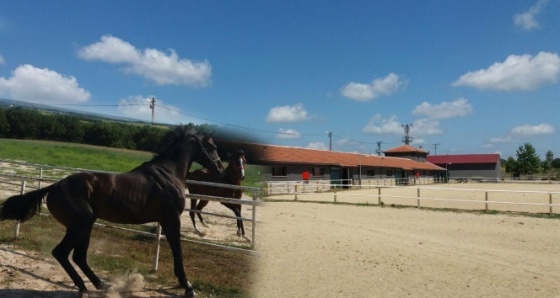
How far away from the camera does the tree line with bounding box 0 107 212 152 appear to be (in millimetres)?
5066

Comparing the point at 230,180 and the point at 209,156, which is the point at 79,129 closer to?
the point at 209,156

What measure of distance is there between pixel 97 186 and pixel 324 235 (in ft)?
18.4

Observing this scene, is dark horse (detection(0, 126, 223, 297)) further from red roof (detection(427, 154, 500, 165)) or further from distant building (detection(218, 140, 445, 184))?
red roof (detection(427, 154, 500, 165))

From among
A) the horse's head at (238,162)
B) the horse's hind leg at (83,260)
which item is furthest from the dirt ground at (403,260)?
the horse's hind leg at (83,260)

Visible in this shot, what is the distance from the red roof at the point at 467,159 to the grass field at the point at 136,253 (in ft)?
220

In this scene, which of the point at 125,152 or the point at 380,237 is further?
the point at 380,237

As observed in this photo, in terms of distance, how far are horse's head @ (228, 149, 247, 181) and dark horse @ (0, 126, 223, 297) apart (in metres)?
0.47

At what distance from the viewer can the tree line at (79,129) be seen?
5066mm

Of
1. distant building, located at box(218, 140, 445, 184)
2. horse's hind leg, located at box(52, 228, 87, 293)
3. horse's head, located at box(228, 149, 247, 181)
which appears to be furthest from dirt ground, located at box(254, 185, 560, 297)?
distant building, located at box(218, 140, 445, 184)

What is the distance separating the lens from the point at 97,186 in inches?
175

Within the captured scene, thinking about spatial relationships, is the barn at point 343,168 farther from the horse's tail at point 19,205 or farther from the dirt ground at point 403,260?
the horse's tail at point 19,205

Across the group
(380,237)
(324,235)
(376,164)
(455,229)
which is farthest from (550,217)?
(376,164)

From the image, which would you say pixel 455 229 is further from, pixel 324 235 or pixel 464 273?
pixel 464 273

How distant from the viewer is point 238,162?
5871mm
